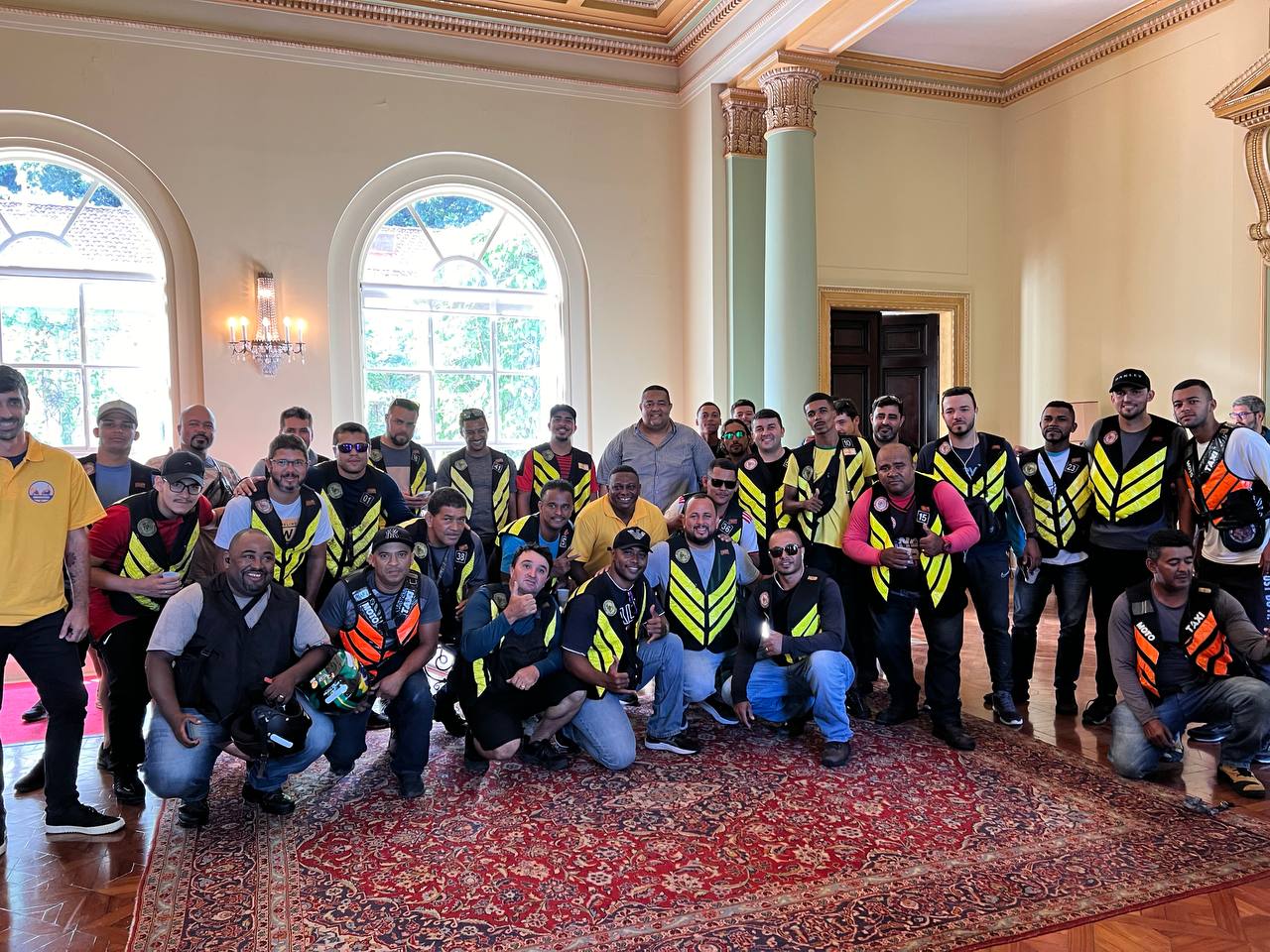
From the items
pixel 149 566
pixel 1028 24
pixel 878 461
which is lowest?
pixel 149 566

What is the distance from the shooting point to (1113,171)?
27.2ft

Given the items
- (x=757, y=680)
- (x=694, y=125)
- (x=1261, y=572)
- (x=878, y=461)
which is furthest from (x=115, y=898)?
(x=694, y=125)

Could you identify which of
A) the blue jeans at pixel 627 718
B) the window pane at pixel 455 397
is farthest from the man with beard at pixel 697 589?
the window pane at pixel 455 397

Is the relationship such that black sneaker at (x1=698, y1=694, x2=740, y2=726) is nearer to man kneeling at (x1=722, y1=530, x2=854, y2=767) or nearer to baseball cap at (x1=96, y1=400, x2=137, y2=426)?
man kneeling at (x1=722, y1=530, x2=854, y2=767)

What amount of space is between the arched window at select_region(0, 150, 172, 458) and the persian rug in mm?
4730

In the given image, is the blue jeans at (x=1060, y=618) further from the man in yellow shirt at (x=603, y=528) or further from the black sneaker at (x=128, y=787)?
the black sneaker at (x=128, y=787)

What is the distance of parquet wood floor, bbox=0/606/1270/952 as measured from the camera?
2609mm

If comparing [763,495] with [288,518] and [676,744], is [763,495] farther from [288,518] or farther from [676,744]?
[288,518]

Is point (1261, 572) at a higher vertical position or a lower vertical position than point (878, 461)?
lower

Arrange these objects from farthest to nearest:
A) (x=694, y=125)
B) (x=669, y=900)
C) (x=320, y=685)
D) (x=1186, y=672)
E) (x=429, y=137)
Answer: (x=694, y=125)
(x=429, y=137)
(x=1186, y=672)
(x=320, y=685)
(x=669, y=900)

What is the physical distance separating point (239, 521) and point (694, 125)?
6140mm

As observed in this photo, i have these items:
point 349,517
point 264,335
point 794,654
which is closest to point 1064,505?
point 794,654

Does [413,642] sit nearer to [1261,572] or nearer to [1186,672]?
[1186,672]

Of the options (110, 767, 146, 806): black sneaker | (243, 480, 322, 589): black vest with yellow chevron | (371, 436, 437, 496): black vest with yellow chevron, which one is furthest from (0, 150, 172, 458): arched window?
(110, 767, 146, 806): black sneaker
